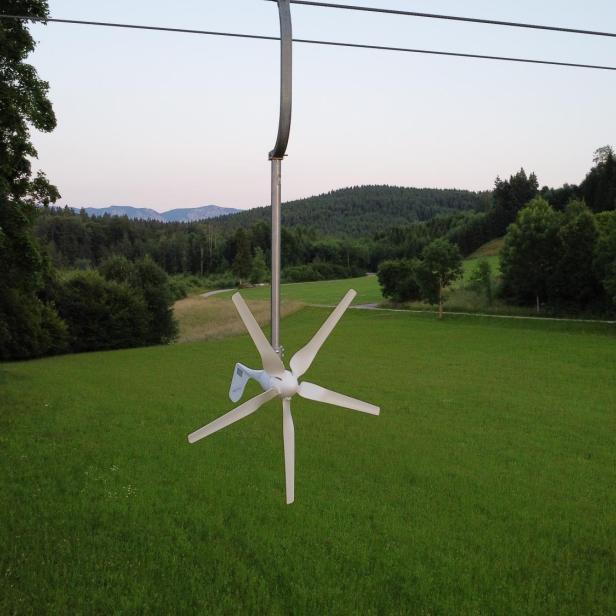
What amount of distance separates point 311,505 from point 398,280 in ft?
153

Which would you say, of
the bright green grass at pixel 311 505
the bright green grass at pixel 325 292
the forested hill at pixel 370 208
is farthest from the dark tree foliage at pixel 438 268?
the forested hill at pixel 370 208

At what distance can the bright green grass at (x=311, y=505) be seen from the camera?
727cm

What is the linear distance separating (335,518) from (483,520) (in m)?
2.35

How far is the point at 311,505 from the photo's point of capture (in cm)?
1006

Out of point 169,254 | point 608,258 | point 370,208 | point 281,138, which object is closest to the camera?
point 281,138

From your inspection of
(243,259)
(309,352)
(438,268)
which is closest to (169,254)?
(438,268)

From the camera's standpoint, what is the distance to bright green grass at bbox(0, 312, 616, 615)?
7266 mm

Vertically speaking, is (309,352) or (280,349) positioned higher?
(280,349)

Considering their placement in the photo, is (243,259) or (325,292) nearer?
(243,259)

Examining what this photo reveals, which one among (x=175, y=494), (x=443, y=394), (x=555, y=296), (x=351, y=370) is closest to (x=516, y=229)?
(x=555, y=296)

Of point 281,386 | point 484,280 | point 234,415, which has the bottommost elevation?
point 484,280

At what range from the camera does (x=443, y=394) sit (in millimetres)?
22172

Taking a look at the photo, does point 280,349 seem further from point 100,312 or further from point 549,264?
point 549,264

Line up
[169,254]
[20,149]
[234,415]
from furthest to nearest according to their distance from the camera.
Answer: [169,254]
[20,149]
[234,415]
